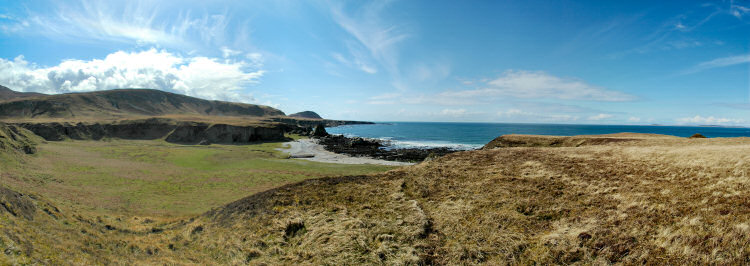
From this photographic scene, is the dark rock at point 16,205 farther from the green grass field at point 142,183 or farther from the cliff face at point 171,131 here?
the cliff face at point 171,131

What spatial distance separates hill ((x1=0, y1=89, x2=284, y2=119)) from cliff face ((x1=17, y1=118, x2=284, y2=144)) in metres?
25.6

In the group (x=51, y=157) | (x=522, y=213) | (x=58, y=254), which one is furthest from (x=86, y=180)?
(x=522, y=213)

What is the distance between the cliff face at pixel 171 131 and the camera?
2560 inches

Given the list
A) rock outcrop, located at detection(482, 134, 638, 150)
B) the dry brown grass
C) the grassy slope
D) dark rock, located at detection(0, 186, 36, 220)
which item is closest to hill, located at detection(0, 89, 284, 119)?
dark rock, located at detection(0, 186, 36, 220)

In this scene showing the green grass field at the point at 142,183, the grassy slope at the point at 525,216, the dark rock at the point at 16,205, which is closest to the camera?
the grassy slope at the point at 525,216

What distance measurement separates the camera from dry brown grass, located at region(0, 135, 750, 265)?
6344 millimetres

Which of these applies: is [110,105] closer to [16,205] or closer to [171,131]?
[171,131]

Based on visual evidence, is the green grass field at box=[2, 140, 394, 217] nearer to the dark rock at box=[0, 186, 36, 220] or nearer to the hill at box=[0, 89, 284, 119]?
the dark rock at box=[0, 186, 36, 220]

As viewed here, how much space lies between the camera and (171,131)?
71.0 metres

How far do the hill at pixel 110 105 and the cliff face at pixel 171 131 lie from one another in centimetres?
2565

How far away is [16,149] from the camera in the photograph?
26.0m

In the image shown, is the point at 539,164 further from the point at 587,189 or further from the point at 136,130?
the point at 136,130

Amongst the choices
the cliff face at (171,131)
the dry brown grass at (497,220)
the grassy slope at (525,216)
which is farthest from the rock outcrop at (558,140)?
the cliff face at (171,131)

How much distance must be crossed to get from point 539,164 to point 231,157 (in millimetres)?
40266
